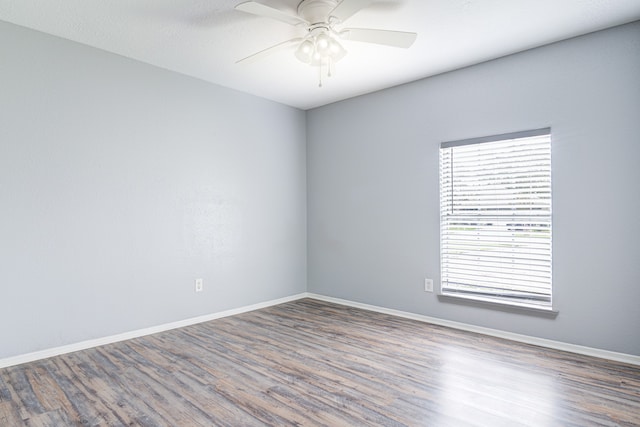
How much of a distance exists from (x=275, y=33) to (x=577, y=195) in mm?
2699

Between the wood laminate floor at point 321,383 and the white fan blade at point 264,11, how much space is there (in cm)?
229

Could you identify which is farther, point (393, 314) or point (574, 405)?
point (393, 314)

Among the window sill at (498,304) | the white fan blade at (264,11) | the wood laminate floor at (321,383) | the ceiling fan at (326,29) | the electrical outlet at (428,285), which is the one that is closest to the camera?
the wood laminate floor at (321,383)

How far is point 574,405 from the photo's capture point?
2.10 meters

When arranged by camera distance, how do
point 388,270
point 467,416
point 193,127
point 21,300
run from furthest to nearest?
point 388,270, point 193,127, point 21,300, point 467,416

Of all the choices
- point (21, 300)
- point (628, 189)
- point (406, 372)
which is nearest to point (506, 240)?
point (628, 189)

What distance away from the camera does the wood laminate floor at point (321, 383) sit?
2.00 metres

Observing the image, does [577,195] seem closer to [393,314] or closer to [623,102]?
[623,102]

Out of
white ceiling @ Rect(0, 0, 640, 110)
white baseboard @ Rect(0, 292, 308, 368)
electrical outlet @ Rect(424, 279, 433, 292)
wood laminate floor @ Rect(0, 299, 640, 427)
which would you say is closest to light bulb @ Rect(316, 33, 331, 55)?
white ceiling @ Rect(0, 0, 640, 110)

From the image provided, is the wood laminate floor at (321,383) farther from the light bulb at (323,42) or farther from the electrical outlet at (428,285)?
the light bulb at (323,42)

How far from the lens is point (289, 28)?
2781 mm

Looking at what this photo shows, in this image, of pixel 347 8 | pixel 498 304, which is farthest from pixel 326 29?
pixel 498 304

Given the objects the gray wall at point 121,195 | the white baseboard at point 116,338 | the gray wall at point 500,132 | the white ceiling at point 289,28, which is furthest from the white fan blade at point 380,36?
the white baseboard at point 116,338

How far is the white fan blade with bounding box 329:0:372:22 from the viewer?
216 cm
